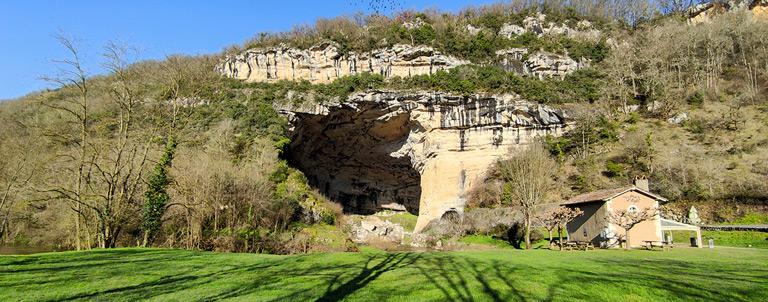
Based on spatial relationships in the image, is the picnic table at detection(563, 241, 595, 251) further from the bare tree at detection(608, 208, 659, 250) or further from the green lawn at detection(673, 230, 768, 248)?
the green lawn at detection(673, 230, 768, 248)

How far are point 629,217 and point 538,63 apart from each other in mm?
27149

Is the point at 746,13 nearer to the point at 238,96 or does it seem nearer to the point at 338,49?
the point at 338,49

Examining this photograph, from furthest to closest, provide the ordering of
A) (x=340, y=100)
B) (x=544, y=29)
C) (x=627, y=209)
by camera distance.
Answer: (x=544, y=29) < (x=340, y=100) < (x=627, y=209)

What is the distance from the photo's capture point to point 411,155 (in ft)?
120

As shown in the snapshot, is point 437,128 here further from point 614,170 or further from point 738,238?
point 738,238

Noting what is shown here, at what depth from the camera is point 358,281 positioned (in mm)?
7203

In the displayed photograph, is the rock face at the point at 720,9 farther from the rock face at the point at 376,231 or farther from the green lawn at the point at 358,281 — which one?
the green lawn at the point at 358,281

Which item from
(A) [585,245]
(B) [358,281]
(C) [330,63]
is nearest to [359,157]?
(C) [330,63]

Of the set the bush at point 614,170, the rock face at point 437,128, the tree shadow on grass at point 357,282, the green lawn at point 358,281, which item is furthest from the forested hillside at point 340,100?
the tree shadow on grass at point 357,282

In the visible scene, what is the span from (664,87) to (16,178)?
53269 mm

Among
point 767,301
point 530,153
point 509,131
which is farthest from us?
point 509,131

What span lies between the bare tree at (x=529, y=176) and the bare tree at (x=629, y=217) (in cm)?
434

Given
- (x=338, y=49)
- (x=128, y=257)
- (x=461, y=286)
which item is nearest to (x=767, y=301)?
(x=461, y=286)

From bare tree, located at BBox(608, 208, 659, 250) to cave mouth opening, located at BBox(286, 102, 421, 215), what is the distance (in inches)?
819
